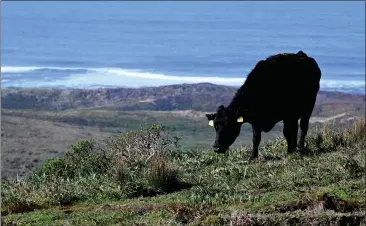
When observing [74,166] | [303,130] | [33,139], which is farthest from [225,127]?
[33,139]

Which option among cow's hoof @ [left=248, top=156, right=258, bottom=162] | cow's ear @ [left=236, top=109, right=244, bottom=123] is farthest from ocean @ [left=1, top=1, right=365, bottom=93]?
cow's hoof @ [left=248, top=156, right=258, bottom=162]

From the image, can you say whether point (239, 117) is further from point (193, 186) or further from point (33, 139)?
point (33, 139)

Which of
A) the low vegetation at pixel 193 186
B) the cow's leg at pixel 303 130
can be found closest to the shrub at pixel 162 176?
the low vegetation at pixel 193 186

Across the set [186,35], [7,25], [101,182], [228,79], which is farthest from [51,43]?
[101,182]

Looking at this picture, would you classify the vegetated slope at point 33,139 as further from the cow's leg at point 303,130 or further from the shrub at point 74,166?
the cow's leg at point 303,130

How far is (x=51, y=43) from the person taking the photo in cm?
11512

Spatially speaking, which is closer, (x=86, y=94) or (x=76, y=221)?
(x=76, y=221)

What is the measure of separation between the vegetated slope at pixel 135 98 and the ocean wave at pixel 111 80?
8.71 feet

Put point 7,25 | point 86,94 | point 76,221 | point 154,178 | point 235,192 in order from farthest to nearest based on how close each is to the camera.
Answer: point 7,25
point 86,94
point 154,178
point 235,192
point 76,221

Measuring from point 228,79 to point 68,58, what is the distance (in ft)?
90.0

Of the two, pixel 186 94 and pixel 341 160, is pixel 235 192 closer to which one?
pixel 341 160

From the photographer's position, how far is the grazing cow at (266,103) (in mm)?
16047

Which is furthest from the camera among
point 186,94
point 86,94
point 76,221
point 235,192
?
point 86,94

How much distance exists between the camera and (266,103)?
16047 mm
